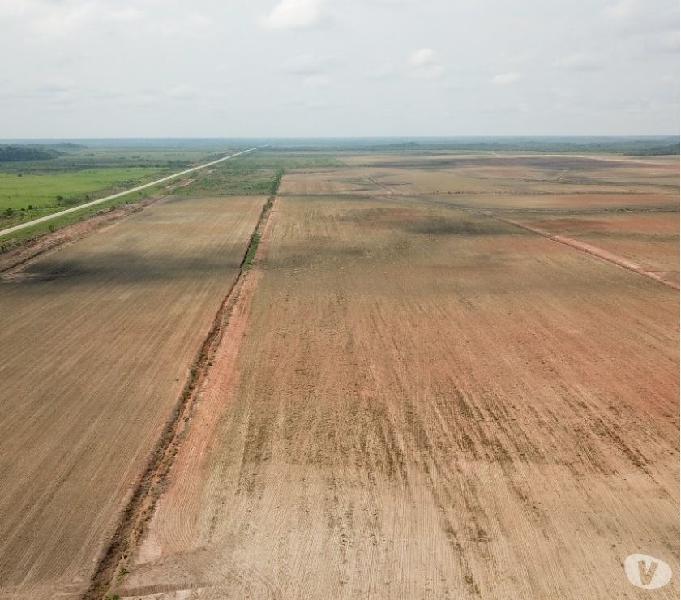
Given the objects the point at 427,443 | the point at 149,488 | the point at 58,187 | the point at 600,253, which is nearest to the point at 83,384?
the point at 149,488

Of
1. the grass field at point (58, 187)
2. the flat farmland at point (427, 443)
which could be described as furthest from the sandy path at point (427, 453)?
the grass field at point (58, 187)

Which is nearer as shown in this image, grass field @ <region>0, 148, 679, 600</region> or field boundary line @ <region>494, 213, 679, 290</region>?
grass field @ <region>0, 148, 679, 600</region>

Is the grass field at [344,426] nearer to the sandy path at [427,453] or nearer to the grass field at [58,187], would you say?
the sandy path at [427,453]

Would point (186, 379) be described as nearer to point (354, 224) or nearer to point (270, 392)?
point (270, 392)

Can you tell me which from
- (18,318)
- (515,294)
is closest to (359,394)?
(515,294)

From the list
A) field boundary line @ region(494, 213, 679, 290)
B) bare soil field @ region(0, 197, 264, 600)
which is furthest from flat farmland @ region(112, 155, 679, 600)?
bare soil field @ region(0, 197, 264, 600)

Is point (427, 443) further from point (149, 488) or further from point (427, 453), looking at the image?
point (149, 488)

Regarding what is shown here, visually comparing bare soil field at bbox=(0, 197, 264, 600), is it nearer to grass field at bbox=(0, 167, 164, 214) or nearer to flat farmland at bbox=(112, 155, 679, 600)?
flat farmland at bbox=(112, 155, 679, 600)
